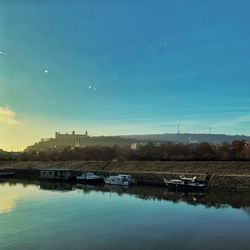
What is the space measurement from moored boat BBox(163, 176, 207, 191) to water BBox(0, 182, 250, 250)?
2732 mm

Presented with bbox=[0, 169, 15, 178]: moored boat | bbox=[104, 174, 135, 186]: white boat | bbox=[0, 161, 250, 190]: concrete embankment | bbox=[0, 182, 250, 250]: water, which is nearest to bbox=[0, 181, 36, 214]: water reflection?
bbox=[0, 182, 250, 250]: water

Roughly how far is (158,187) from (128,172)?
12.9 meters

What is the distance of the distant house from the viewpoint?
81.8 meters

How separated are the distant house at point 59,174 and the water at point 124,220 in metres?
21.0

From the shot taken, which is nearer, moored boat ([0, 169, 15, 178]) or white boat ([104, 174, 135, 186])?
white boat ([104, 174, 135, 186])

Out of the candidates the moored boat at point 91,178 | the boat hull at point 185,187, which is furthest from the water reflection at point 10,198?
the boat hull at point 185,187

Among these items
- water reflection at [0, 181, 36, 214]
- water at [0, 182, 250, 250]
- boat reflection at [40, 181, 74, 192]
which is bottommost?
water at [0, 182, 250, 250]

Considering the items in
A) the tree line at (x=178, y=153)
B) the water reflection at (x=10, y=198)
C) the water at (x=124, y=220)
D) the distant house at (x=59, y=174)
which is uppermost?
the tree line at (x=178, y=153)

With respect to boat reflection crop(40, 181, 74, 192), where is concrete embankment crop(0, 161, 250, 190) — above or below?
above

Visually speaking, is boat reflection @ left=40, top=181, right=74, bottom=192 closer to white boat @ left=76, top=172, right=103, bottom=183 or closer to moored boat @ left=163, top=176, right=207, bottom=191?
white boat @ left=76, top=172, right=103, bottom=183

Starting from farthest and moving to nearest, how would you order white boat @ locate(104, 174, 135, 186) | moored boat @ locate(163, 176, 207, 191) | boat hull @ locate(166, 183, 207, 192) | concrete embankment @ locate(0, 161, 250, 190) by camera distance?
white boat @ locate(104, 174, 135, 186) < concrete embankment @ locate(0, 161, 250, 190) < moored boat @ locate(163, 176, 207, 191) < boat hull @ locate(166, 183, 207, 192)

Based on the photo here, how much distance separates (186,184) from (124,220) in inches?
1001

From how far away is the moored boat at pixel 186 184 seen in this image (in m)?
61.3

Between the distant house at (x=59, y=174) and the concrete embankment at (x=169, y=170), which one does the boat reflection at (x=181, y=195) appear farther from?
the distant house at (x=59, y=174)
